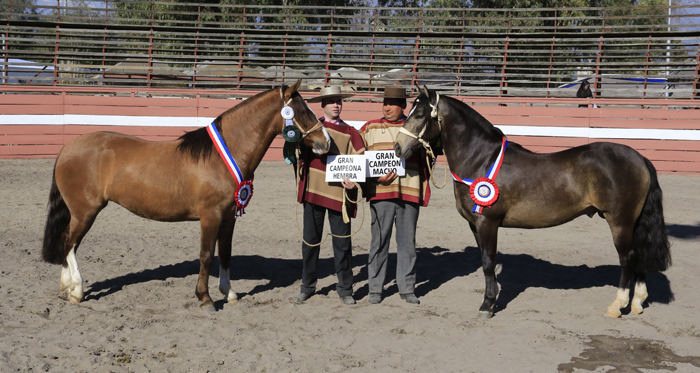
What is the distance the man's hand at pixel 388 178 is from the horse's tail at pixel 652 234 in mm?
2282

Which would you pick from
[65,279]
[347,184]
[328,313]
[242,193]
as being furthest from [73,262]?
[347,184]

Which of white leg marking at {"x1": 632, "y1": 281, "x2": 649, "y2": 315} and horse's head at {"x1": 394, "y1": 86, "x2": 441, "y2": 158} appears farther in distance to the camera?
white leg marking at {"x1": 632, "y1": 281, "x2": 649, "y2": 315}

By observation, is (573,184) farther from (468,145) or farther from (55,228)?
(55,228)

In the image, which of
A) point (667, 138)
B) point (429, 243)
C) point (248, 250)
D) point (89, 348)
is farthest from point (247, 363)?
point (667, 138)

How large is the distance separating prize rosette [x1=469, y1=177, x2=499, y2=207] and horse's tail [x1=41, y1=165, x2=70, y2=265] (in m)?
4.04

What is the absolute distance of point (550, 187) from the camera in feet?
16.5

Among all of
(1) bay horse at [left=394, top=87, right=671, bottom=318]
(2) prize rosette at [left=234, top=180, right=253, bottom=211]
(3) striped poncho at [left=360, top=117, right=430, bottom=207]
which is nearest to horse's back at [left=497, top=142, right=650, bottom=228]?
(1) bay horse at [left=394, top=87, right=671, bottom=318]

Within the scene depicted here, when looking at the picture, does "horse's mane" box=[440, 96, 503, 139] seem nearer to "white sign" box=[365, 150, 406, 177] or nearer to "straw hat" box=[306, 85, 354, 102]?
"white sign" box=[365, 150, 406, 177]

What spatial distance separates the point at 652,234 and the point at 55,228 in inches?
227

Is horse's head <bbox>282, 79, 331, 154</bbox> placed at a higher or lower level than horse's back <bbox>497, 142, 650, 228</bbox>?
higher

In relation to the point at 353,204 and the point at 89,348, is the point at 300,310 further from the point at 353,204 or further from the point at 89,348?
the point at 89,348

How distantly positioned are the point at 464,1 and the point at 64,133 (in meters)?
20.1

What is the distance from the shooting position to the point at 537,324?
4.91 metres

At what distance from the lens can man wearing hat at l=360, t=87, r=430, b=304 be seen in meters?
5.38
